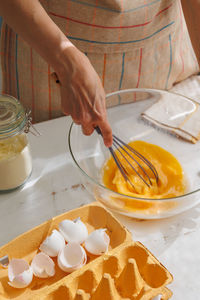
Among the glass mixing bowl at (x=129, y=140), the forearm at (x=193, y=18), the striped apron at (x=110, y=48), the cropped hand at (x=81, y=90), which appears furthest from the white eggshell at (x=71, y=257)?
the forearm at (x=193, y=18)

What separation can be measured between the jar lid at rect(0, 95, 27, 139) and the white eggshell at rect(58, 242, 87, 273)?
241 millimetres

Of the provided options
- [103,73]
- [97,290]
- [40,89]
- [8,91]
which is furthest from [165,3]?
[97,290]

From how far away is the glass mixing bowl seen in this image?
68 cm

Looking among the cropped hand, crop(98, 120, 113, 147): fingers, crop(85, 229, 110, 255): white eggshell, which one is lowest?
crop(85, 229, 110, 255): white eggshell

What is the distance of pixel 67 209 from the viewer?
2.51ft

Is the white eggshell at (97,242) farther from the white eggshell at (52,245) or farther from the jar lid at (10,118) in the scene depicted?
the jar lid at (10,118)

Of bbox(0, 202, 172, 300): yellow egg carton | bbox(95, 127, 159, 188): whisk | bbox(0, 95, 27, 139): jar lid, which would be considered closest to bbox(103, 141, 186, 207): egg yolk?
bbox(95, 127, 159, 188): whisk

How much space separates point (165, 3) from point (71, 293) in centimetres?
71

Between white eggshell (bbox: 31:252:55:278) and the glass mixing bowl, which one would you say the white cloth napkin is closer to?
the glass mixing bowl

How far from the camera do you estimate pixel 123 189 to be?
749 mm

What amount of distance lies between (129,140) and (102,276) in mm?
430

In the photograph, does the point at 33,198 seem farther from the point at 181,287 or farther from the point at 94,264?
the point at 181,287

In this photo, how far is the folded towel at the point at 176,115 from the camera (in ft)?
3.05

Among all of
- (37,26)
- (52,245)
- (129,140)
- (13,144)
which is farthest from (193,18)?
(52,245)
